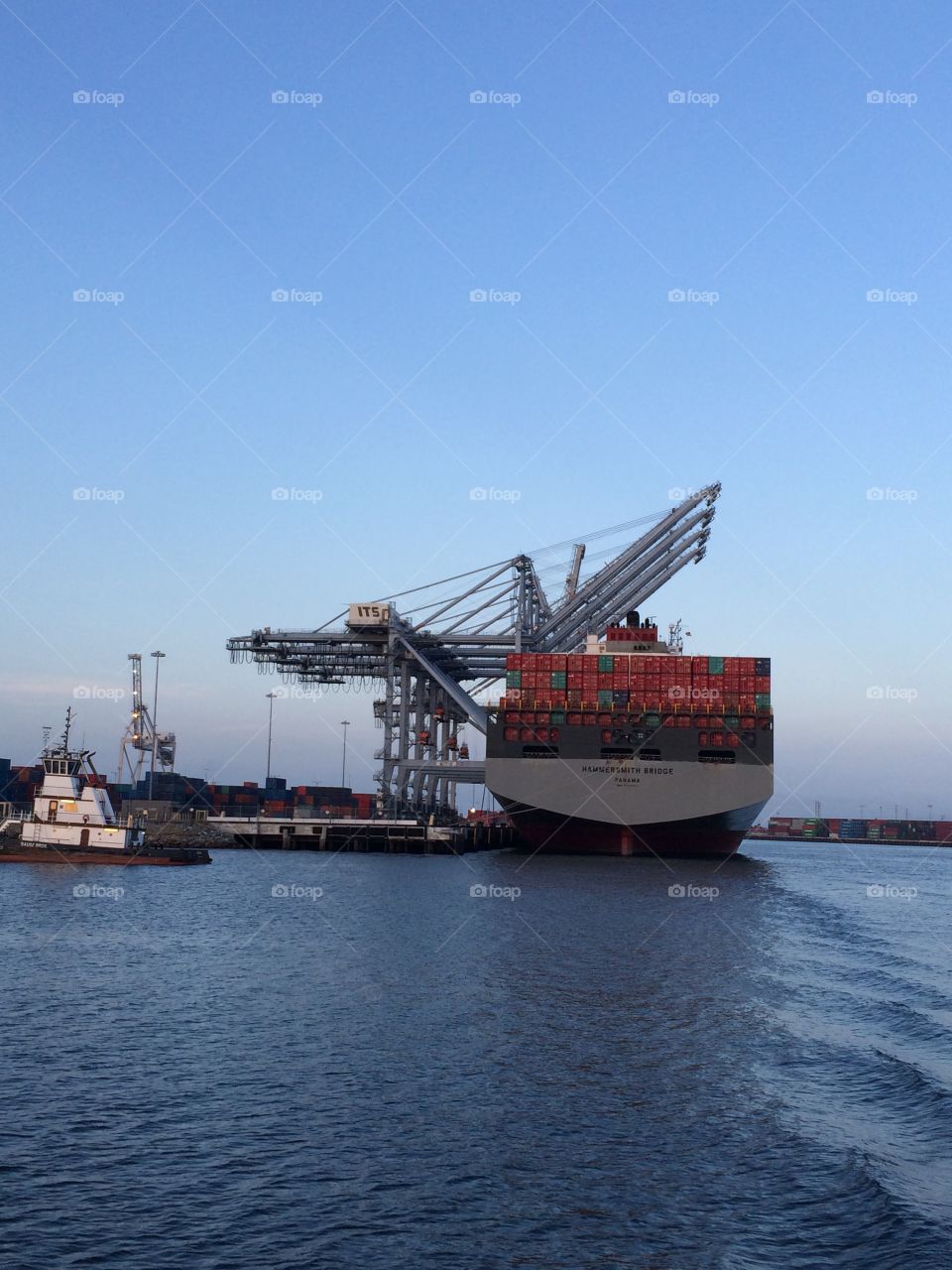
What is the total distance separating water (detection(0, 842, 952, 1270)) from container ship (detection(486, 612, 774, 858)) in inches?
1596

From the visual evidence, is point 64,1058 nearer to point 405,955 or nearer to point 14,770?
point 405,955

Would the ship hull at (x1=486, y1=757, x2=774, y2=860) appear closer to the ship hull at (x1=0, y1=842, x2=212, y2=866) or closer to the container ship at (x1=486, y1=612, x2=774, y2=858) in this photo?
the container ship at (x1=486, y1=612, x2=774, y2=858)

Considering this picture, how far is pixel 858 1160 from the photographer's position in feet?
55.5

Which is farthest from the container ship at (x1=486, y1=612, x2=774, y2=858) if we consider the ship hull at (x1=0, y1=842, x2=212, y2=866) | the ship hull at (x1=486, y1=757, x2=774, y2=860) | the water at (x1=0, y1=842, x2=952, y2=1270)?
the water at (x1=0, y1=842, x2=952, y2=1270)

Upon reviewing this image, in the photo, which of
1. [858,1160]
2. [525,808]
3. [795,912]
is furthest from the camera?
[525,808]

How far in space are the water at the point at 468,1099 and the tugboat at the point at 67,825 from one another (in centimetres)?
2631

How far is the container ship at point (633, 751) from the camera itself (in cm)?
8169

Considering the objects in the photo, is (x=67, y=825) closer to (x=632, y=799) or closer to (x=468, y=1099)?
(x=632, y=799)

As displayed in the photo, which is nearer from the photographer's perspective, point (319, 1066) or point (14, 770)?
point (319, 1066)

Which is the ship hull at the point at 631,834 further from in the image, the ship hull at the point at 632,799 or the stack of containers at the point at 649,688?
the stack of containers at the point at 649,688

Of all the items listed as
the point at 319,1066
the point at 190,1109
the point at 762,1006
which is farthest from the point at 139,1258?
the point at 762,1006

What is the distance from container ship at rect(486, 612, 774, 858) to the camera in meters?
81.7

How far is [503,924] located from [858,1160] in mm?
26376

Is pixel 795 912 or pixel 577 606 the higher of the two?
pixel 577 606
